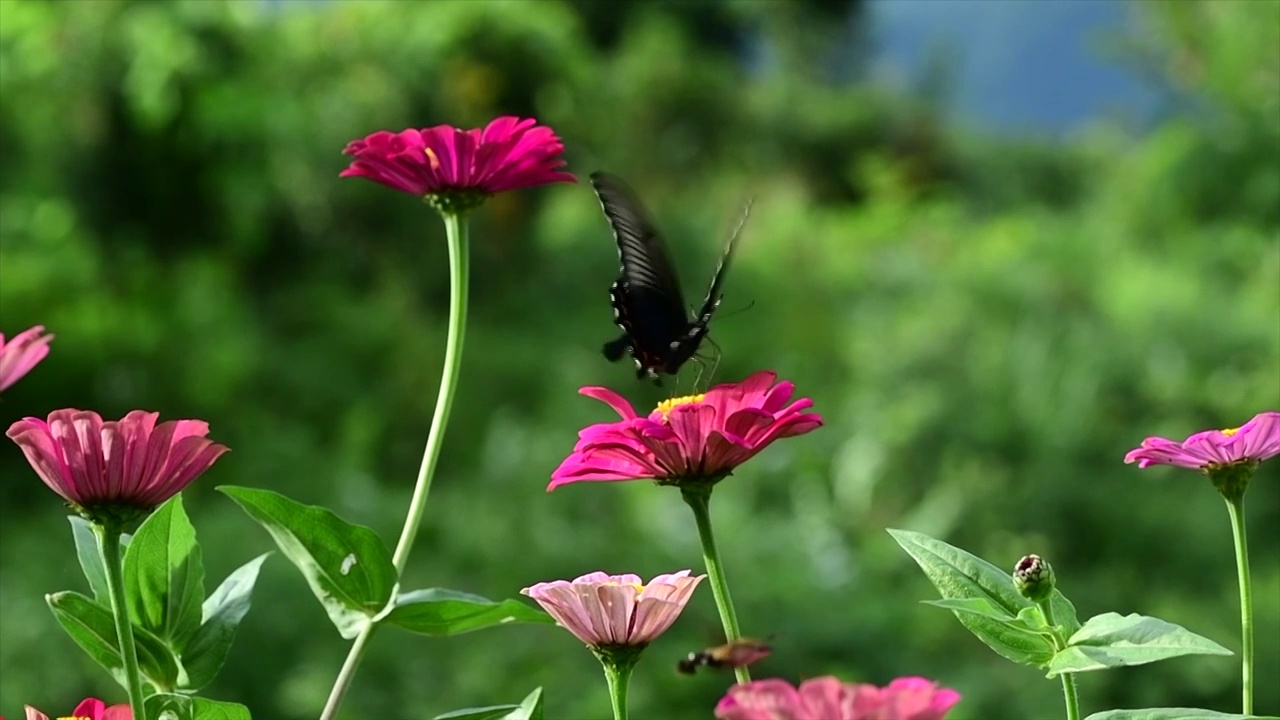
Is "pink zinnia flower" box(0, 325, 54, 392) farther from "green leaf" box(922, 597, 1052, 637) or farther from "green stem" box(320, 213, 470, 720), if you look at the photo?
"green leaf" box(922, 597, 1052, 637)

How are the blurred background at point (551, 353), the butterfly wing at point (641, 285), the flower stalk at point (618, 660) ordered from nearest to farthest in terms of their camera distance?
1. the flower stalk at point (618, 660)
2. the butterfly wing at point (641, 285)
3. the blurred background at point (551, 353)

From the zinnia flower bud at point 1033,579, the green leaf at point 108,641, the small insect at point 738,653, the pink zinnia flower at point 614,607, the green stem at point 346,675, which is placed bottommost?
the green leaf at point 108,641

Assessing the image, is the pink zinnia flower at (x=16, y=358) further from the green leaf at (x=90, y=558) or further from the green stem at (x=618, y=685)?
the green stem at (x=618, y=685)

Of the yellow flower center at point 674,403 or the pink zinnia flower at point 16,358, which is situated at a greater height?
the yellow flower center at point 674,403

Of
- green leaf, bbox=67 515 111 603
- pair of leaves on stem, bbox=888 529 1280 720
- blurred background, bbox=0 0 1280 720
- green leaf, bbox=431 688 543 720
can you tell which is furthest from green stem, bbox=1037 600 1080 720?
blurred background, bbox=0 0 1280 720

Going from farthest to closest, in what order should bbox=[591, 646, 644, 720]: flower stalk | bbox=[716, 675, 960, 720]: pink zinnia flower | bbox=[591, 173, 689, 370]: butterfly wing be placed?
bbox=[591, 173, 689, 370]: butterfly wing
bbox=[591, 646, 644, 720]: flower stalk
bbox=[716, 675, 960, 720]: pink zinnia flower

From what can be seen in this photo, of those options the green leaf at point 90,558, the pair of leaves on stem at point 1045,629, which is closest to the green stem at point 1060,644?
the pair of leaves on stem at point 1045,629

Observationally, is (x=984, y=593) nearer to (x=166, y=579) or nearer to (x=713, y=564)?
(x=713, y=564)

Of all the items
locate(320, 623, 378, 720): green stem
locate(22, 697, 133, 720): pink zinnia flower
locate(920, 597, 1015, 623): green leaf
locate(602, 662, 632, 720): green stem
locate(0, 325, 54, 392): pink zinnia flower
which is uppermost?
locate(920, 597, 1015, 623): green leaf
